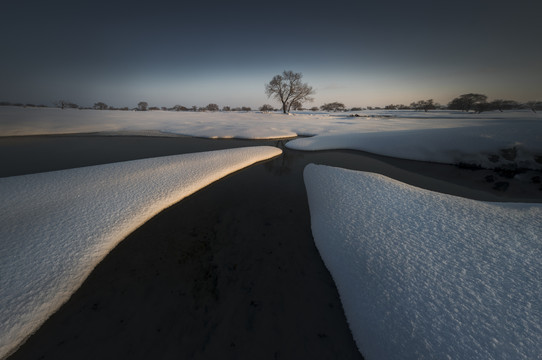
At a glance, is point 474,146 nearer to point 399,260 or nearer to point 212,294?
point 399,260

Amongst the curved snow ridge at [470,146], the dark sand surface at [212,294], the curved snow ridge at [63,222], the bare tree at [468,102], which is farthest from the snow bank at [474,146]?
the bare tree at [468,102]

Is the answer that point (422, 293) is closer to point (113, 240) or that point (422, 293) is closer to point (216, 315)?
point (216, 315)

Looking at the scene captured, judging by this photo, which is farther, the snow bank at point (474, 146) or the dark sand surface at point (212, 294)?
the snow bank at point (474, 146)

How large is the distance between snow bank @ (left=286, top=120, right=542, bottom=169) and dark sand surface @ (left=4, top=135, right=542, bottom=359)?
6.68 ft

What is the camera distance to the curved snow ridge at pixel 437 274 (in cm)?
173

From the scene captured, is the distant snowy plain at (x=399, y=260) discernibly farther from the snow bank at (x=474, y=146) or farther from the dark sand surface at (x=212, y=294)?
the snow bank at (x=474, y=146)

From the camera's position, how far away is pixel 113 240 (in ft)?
10.7

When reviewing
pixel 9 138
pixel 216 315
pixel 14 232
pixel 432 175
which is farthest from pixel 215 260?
pixel 9 138

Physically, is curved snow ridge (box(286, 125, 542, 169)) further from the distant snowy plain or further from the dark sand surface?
the distant snowy plain

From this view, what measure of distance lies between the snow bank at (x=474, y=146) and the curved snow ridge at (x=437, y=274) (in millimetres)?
4157

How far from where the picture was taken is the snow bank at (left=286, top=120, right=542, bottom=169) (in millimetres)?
6266

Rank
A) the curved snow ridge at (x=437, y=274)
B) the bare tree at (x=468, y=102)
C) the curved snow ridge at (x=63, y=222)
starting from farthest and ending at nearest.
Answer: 1. the bare tree at (x=468, y=102)
2. the curved snow ridge at (x=63, y=222)
3. the curved snow ridge at (x=437, y=274)

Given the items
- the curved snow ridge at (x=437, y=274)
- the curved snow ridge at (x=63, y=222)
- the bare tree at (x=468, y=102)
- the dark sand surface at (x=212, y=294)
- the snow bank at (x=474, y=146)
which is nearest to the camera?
the curved snow ridge at (x=437, y=274)

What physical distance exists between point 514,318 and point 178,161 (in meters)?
8.68
